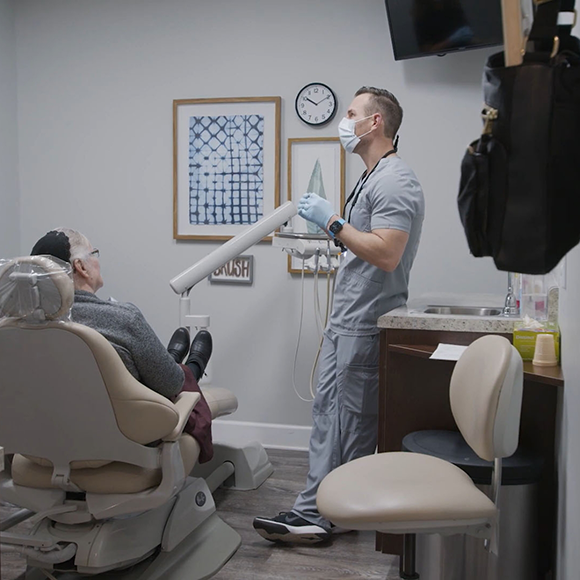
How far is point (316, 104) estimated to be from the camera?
351 cm

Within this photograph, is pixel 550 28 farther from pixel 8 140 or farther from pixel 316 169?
pixel 8 140

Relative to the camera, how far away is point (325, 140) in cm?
352

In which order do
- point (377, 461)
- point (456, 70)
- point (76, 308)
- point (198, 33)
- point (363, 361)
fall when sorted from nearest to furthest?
point (377, 461), point (76, 308), point (363, 361), point (456, 70), point (198, 33)

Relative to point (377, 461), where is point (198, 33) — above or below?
above

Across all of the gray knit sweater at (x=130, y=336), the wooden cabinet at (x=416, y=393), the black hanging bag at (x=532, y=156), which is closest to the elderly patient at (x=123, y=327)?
the gray knit sweater at (x=130, y=336)

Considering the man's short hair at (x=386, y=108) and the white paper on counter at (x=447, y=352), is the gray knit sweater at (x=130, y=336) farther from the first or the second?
the man's short hair at (x=386, y=108)

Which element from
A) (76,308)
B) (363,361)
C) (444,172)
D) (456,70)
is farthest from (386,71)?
(76,308)

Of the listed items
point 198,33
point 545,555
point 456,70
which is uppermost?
point 198,33

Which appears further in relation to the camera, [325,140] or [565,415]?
[325,140]

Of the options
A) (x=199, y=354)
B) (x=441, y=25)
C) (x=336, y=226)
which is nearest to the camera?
(x=336, y=226)

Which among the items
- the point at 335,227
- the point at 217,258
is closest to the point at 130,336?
the point at 335,227

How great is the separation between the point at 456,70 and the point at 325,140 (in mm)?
712

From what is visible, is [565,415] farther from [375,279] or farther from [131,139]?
[131,139]

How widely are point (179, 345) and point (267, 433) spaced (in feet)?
3.67
